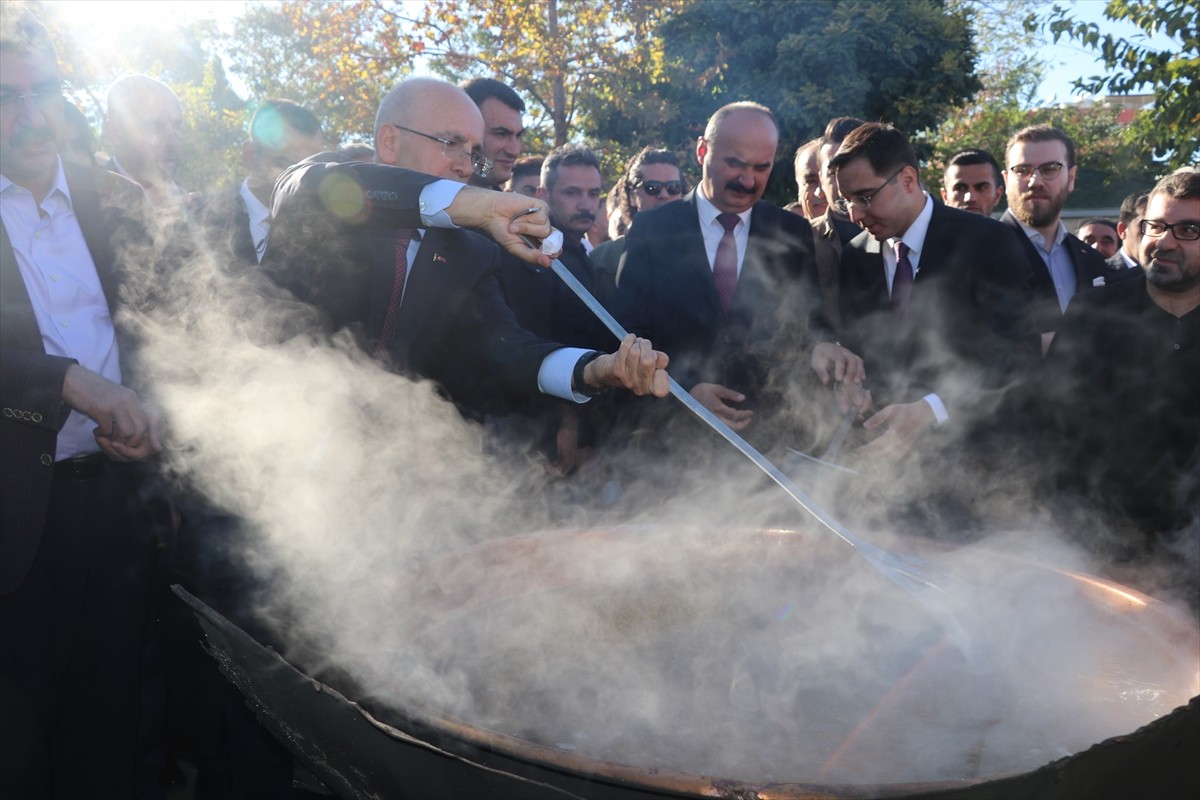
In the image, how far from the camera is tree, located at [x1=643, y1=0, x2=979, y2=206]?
38.5ft

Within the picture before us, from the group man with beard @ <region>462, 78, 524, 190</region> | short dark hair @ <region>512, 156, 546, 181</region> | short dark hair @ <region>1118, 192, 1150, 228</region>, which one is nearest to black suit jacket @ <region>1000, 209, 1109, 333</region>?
short dark hair @ <region>1118, 192, 1150, 228</region>

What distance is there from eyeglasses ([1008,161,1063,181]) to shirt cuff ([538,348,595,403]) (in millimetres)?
2937

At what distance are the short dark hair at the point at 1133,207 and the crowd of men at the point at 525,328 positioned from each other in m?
0.89

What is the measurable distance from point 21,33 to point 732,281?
2.26 meters

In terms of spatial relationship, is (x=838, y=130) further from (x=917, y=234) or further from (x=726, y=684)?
(x=726, y=684)

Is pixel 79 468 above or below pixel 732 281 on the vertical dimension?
below

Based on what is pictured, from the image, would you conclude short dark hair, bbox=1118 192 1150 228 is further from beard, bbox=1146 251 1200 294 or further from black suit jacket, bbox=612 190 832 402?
black suit jacket, bbox=612 190 832 402

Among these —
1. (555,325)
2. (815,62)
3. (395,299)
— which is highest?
(815,62)

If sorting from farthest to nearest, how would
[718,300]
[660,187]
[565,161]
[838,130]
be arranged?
1. [660,187]
2. [565,161]
3. [838,130]
4. [718,300]

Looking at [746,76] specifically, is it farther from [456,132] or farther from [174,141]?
[456,132]

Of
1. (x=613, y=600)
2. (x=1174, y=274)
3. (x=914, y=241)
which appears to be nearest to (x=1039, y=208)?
(x=1174, y=274)

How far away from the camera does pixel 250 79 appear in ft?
86.9

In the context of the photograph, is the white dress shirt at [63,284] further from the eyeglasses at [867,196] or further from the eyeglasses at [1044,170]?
the eyeglasses at [1044,170]

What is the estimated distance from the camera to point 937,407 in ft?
9.80
